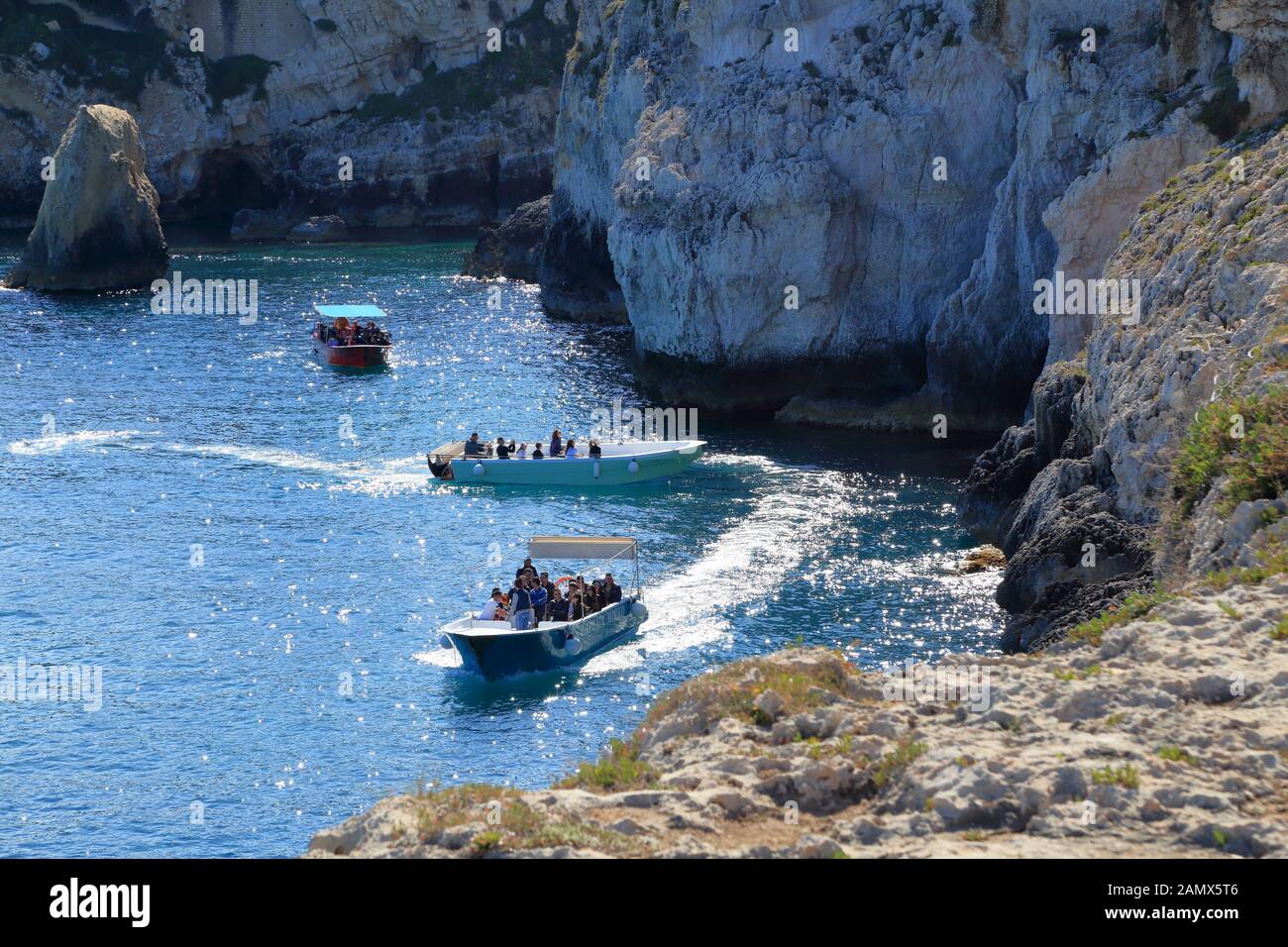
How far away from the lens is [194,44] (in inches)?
4983

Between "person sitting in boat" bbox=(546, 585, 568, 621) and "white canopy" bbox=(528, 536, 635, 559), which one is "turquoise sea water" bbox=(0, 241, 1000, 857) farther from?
"person sitting in boat" bbox=(546, 585, 568, 621)

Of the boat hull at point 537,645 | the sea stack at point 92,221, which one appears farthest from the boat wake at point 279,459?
the sea stack at point 92,221

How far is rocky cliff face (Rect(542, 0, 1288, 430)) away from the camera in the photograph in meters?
47.0

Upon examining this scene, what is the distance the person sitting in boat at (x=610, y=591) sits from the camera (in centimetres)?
3716

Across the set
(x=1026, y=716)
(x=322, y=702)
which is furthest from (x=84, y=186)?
(x=1026, y=716)

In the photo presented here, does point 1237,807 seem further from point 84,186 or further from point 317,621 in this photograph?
point 84,186

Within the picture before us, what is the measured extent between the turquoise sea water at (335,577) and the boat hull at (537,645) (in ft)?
1.55

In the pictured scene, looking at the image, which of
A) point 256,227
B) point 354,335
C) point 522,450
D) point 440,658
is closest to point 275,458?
point 522,450

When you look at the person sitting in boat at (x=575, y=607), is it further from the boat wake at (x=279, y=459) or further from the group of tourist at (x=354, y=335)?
the group of tourist at (x=354, y=335)

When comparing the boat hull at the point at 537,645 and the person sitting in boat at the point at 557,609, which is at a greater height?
the person sitting in boat at the point at 557,609

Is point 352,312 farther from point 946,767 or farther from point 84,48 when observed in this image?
point 84,48
